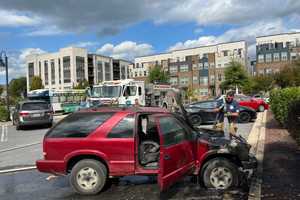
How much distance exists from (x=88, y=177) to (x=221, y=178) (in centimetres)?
235

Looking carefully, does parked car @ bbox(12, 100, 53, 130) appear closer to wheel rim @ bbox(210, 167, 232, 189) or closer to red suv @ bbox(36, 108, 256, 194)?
red suv @ bbox(36, 108, 256, 194)

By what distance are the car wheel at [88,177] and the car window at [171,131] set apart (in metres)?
1.38

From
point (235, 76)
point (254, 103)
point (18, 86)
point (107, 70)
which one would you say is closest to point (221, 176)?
point (254, 103)

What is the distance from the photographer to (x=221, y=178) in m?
6.70

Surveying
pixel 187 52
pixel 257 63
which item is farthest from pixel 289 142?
pixel 187 52

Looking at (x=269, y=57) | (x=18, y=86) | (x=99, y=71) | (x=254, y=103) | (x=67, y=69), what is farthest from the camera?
(x=18, y=86)

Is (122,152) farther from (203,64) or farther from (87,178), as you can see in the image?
(203,64)

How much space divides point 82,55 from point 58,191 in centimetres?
12415

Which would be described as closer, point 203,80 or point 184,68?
point 203,80

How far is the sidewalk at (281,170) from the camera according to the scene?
6.18m

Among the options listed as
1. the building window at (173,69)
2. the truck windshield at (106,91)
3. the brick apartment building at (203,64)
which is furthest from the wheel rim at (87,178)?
the building window at (173,69)

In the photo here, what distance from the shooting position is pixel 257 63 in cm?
10688

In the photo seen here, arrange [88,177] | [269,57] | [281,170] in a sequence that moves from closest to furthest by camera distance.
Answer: [88,177] → [281,170] → [269,57]

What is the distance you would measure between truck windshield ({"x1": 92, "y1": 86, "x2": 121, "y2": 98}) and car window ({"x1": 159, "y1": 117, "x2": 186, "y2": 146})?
20773mm
